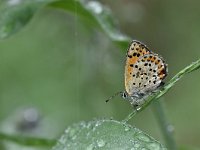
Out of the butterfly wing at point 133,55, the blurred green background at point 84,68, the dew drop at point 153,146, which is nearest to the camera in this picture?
the dew drop at point 153,146

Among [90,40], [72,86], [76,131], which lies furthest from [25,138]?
[72,86]

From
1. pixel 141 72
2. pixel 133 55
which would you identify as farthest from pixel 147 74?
pixel 133 55

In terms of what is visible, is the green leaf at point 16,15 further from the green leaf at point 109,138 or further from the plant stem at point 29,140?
the green leaf at point 109,138

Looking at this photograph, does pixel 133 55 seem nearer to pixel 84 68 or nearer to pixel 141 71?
pixel 141 71

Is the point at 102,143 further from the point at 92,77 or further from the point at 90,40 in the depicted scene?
the point at 92,77

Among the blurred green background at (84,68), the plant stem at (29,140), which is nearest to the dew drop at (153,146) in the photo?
the plant stem at (29,140)

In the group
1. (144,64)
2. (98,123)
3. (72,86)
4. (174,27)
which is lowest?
(98,123)
